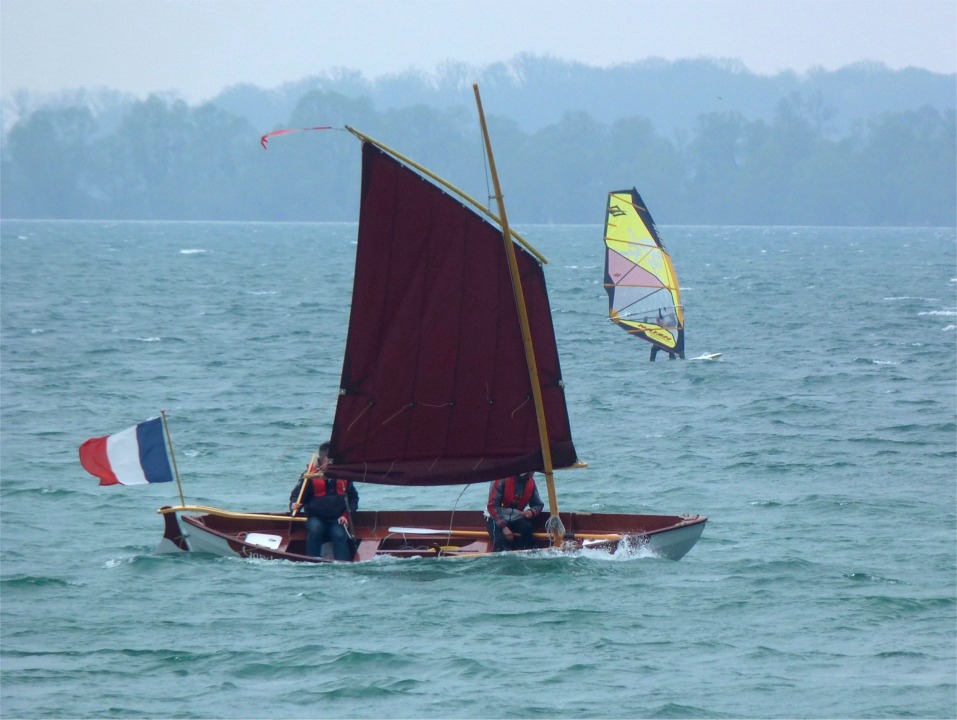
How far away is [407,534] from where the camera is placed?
60.2 ft

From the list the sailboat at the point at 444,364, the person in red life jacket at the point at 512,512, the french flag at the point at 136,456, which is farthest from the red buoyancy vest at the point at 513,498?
the french flag at the point at 136,456

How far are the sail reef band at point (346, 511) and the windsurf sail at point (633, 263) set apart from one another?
1657 centimetres

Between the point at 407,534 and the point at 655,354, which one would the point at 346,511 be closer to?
the point at 407,534

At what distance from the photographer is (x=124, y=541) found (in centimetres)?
1934

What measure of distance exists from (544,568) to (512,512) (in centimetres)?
83

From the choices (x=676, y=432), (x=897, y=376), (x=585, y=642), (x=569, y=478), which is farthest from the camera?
(x=897, y=376)

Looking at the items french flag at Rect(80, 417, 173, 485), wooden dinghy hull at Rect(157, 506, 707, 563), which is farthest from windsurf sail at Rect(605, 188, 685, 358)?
french flag at Rect(80, 417, 173, 485)

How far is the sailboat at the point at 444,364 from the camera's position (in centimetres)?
1639

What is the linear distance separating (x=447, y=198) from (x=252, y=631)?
214 inches

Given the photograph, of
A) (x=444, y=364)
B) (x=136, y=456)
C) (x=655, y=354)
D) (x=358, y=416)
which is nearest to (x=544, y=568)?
(x=444, y=364)

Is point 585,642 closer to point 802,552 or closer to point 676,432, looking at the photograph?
point 802,552

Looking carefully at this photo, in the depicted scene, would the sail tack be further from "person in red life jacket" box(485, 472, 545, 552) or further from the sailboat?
"person in red life jacket" box(485, 472, 545, 552)

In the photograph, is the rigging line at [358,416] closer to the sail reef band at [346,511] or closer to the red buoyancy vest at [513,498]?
the sail reef band at [346,511]

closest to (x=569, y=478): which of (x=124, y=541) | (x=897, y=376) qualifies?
(x=124, y=541)
